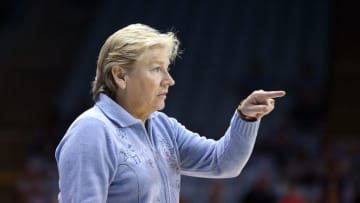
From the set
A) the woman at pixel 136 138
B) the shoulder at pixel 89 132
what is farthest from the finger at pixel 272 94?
the shoulder at pixel 89 132

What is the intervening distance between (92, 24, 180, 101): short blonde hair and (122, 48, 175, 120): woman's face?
0.02 m

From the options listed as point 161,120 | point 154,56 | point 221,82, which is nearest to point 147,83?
point 154,56

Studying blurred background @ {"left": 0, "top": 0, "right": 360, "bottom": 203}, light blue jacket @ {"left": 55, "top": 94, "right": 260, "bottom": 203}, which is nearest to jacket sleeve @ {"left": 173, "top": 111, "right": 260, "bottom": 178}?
light blue jacket @ {"left": 55, "top": 94, "right": 260, "bottom": 203}

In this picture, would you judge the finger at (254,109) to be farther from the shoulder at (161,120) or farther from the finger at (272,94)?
the shoulder at (161,120)

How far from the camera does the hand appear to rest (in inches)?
62.7

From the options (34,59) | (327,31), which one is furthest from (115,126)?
(34,59)

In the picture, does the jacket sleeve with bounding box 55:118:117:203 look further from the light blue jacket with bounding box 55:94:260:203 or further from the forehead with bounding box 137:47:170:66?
the forehead with bounding box 137:47:170:66

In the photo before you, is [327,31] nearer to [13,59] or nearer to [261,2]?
[261,2]

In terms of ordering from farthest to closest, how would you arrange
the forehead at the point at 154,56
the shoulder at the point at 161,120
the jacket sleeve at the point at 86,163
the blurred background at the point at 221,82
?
the blurred background at the point at 221,82, the shoulder at the point at 161,120, the forehead at the point at 154,56, the jacket sleeve at the point at 86,163

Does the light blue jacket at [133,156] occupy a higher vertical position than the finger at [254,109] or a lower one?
lower

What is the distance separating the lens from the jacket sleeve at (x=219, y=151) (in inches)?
66.2

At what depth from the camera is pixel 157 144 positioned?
1.69 meters

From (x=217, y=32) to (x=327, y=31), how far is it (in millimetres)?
944

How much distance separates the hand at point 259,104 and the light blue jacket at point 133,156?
0.04 m
